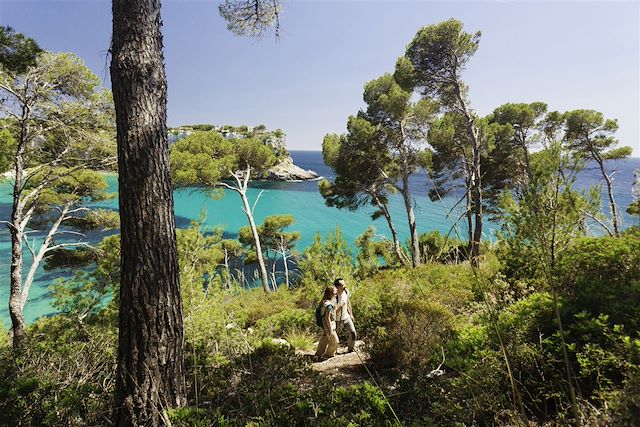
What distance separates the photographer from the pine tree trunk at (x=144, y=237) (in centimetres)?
222

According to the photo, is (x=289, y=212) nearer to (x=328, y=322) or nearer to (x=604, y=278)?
(x=328, y=322)

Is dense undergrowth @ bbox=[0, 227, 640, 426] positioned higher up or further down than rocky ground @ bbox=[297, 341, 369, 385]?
higher up

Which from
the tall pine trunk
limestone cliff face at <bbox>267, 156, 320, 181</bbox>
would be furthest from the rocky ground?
limestone cliff face at <bbox>267, 156, 320, 181</bbox>

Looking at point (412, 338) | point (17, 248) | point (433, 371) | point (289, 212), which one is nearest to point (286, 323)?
point (412, 338)

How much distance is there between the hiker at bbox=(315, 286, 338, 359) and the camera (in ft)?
15.2

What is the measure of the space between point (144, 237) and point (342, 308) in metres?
3.32

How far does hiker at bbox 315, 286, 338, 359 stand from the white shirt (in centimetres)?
12

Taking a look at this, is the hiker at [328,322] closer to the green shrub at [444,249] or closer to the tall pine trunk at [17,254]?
the green shrub at [444,249]

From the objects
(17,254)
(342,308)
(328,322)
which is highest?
(17,254)

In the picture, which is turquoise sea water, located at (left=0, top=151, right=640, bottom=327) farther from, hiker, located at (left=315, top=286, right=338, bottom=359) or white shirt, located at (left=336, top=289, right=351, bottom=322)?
hiker, located at (left=315, top=286, right=338, bottom=359)

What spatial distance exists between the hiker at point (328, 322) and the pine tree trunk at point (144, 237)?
2.55m

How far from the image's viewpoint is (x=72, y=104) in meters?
7.25

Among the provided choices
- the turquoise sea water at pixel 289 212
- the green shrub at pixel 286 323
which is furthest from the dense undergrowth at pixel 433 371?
the turquoise sea water at pixel 289 212

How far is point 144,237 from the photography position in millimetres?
2264
